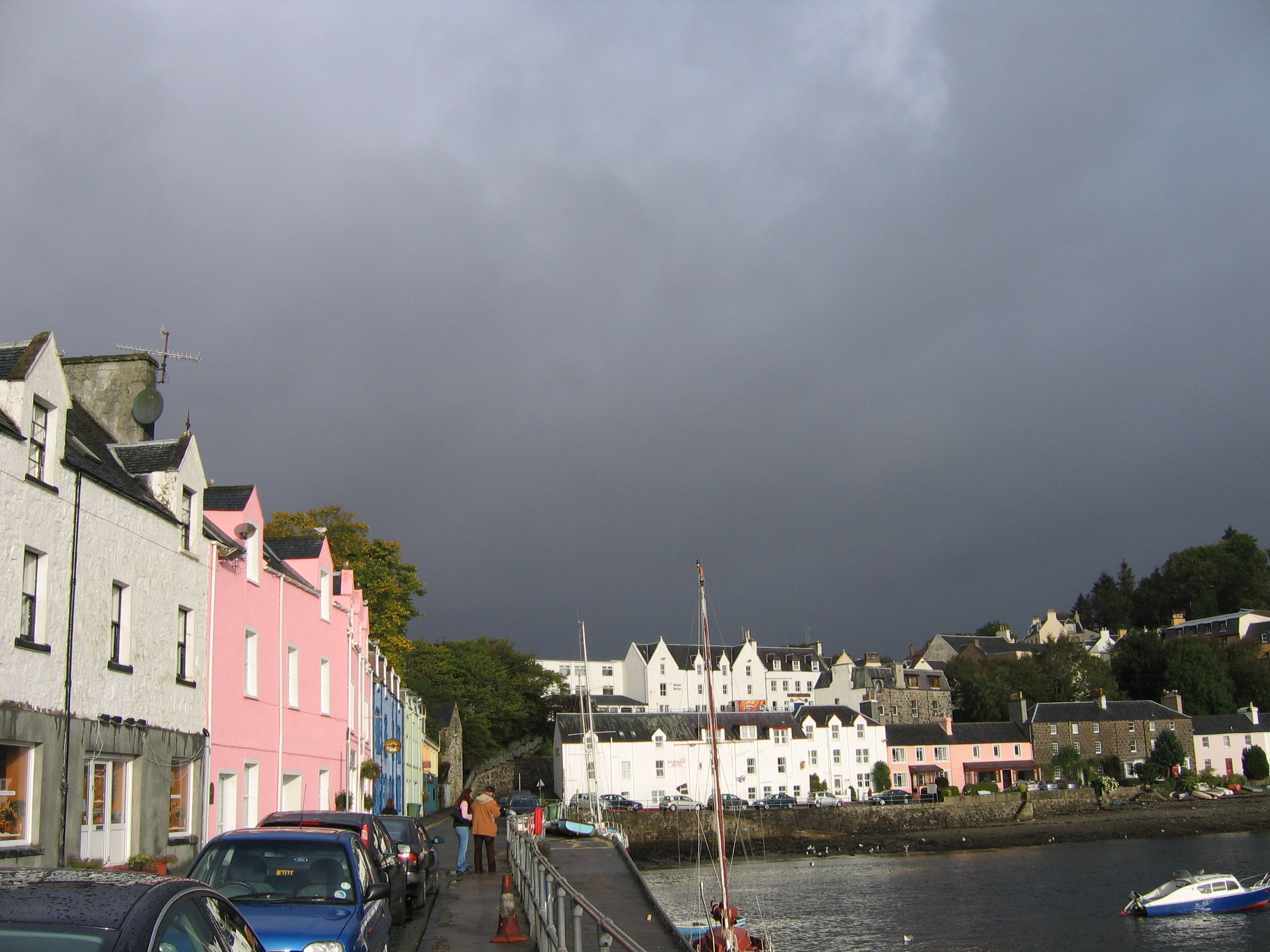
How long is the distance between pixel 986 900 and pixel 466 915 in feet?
137

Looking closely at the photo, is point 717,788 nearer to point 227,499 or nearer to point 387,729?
point 227,499

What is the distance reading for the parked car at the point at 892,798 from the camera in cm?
9056

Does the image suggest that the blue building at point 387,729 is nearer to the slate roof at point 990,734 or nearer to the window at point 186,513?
the window at point 186,513

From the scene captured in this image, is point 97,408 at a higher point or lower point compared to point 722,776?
higher

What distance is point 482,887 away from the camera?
24.3 metres

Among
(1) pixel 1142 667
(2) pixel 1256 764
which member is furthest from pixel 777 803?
(1) pixel 1142 667

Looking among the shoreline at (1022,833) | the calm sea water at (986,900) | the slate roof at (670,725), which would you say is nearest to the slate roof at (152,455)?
the calm sea water at (986,900)

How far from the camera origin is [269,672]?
2725 cm

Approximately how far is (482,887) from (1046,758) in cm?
9548

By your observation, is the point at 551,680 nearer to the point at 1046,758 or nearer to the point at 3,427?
the point at 1046,758

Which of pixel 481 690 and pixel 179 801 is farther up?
pixel 481 690

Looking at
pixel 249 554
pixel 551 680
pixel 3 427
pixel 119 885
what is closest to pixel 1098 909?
pixel 249 554

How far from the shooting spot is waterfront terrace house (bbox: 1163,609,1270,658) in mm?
138750

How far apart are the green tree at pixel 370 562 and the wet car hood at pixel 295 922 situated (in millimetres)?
46993
